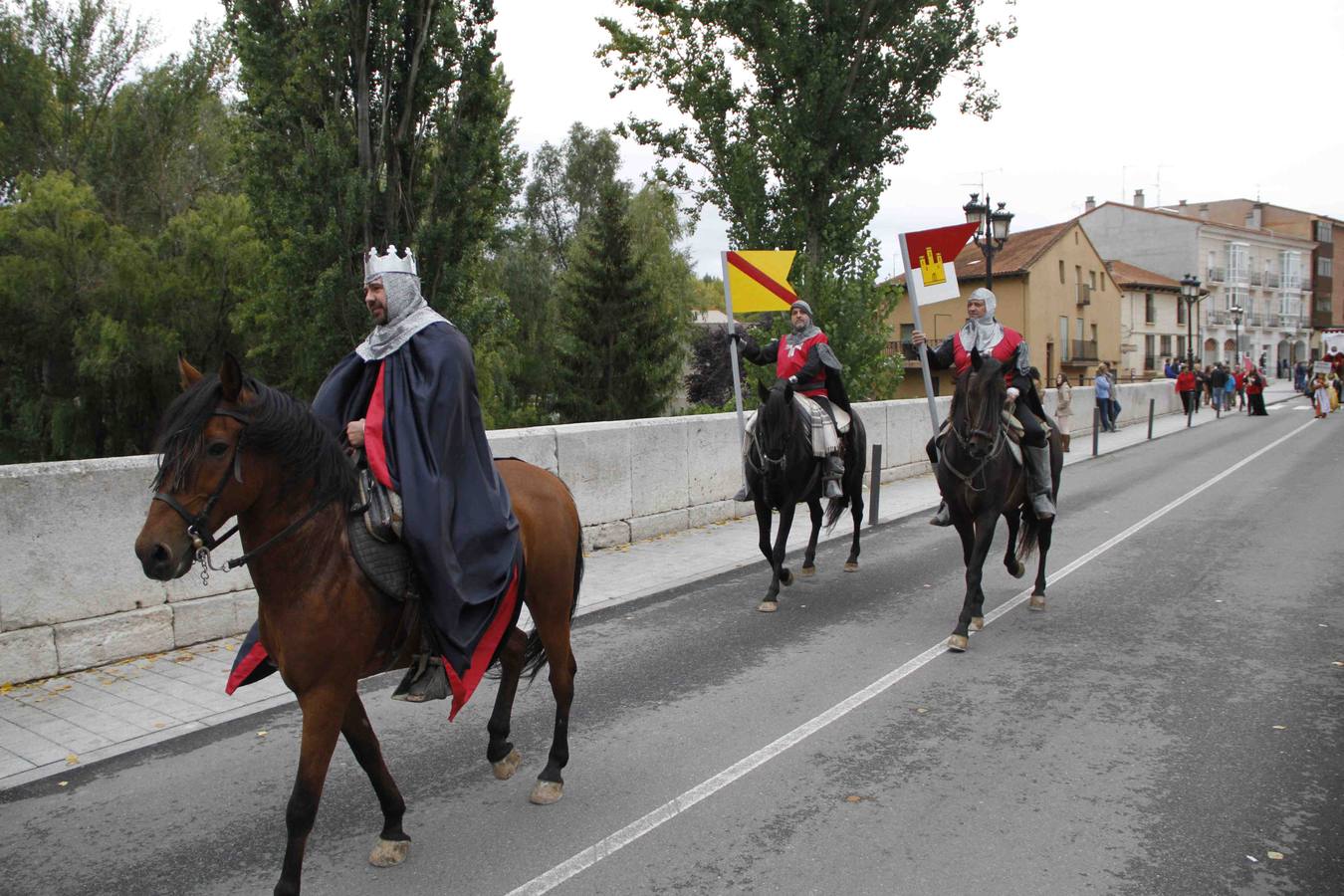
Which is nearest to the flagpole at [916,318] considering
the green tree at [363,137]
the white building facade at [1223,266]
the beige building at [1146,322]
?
the green tree at [363,137]

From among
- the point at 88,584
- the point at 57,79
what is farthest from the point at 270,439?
the point at 57,79

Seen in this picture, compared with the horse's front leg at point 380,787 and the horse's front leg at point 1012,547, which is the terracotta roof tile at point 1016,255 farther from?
the horse's front leg at point 380,787

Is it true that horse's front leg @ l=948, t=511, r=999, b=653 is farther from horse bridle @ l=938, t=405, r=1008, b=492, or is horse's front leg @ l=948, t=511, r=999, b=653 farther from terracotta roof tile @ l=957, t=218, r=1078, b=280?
terracotta roof tile @ l=957, t=218, r=1078, b=280

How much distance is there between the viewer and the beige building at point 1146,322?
65312mm

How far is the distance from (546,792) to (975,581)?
3986mm

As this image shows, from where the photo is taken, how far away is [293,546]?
11.5ft

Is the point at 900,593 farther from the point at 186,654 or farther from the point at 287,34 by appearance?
the point at 287,34

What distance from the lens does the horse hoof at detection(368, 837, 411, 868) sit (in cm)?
389

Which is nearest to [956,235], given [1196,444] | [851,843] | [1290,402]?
[851,843]

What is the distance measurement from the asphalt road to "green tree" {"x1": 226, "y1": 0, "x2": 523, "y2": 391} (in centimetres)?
755

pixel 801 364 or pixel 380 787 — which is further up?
pixel 801 364

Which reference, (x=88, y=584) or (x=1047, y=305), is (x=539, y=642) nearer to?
(x=88, y=584)

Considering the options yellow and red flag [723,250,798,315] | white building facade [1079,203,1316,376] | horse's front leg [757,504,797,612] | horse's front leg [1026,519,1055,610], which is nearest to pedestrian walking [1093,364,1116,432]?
yellow and red flag [723,250,798,315]

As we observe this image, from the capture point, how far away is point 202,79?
→ 24.0m
